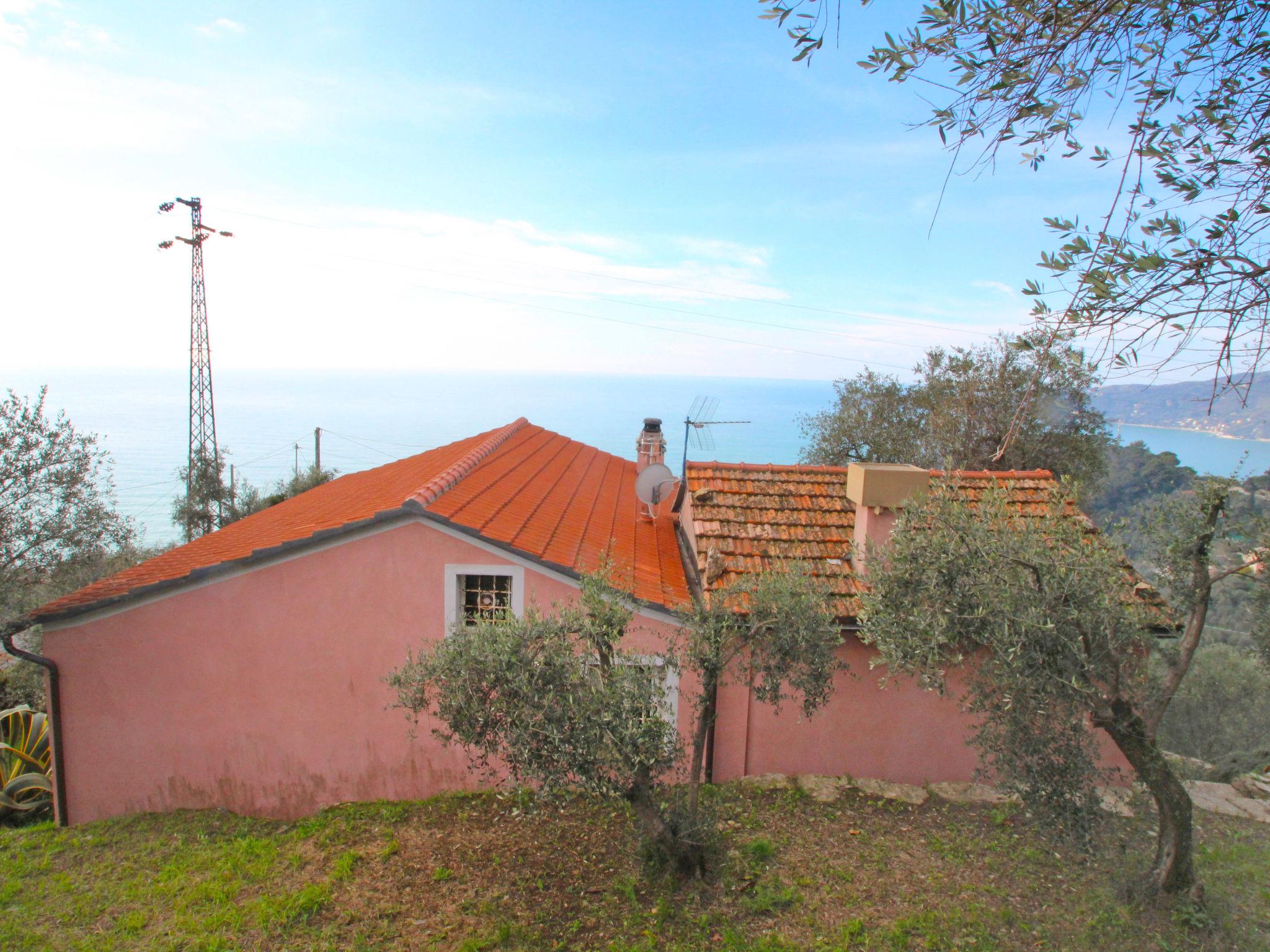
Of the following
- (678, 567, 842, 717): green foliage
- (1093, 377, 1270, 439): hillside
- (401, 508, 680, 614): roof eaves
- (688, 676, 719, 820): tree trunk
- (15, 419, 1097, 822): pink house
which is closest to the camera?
(1093, 377, 1270, 439): hillside

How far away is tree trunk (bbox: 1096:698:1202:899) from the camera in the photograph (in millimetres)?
5535

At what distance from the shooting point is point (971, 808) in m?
8.10

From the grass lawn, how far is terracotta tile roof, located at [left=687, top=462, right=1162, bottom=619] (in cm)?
286

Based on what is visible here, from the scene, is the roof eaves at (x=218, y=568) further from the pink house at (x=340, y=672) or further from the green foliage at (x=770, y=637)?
the green foliage at (x=770, y=637)

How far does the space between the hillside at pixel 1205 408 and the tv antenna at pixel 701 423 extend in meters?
8.76

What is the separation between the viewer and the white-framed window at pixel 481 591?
30.3 ft

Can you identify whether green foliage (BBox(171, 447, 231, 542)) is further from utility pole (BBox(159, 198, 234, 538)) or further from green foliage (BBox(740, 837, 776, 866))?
green foliage (BBox(740, 837, 776, 866))

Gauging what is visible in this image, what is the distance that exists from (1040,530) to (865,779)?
458 centimetres

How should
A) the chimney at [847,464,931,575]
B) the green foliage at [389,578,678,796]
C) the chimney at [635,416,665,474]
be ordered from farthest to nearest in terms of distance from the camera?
the chimney at [635,416,665,474] < the chimney at [847,464,931,575] < the green foliage at [389,578,678,796]

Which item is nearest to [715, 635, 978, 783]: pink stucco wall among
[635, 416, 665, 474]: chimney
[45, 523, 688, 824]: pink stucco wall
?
[45, 523, 688, 824]: pink stucco wall

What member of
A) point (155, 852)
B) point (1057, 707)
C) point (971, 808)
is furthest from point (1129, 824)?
point (155, 852)

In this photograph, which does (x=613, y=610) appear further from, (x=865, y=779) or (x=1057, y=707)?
(x=865, y=779)

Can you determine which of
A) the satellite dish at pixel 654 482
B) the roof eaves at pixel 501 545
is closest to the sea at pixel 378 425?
the satellite dish at pixel 654 482

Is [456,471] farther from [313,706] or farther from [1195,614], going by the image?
[1195,614]
